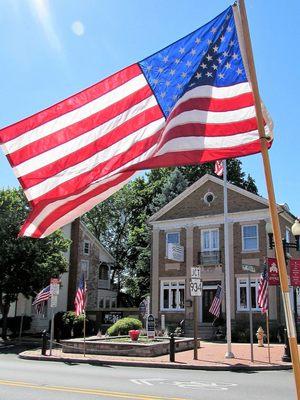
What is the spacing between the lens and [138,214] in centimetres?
5931

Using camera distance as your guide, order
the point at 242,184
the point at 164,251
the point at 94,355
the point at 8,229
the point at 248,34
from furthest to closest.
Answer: the point at 242,184 → the point at 164,251 → the point at 8,229 → the point at 94,355 → the point at 248,34

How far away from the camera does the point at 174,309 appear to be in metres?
35.7

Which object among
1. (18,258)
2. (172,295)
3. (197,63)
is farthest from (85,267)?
(197,63)

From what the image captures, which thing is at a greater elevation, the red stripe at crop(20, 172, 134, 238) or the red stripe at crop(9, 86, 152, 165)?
the red stripe at crop(9, 86, 152, 165)

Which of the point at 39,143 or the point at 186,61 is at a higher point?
the point at 186,61

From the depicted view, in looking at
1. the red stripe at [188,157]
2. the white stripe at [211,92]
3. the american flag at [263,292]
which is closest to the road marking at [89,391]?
the red stripe at [188,157]

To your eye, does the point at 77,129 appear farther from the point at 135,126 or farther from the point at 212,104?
the point at 212,104

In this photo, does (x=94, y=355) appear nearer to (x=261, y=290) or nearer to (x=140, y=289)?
(x=261, y=290)

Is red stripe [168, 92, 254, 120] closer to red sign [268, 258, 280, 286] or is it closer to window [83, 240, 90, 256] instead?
red sign [268, 258, 280, 286]

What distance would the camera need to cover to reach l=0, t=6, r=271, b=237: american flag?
6426 millimetres

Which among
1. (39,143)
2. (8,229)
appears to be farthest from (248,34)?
(8,229)

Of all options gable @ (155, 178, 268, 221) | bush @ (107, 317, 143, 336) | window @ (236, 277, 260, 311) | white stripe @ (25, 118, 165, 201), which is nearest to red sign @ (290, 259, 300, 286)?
bush @ (107, 317, 143, 336)

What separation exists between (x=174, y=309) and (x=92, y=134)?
30.2m

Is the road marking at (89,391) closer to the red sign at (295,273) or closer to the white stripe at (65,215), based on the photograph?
the white stripe at (65,215)
